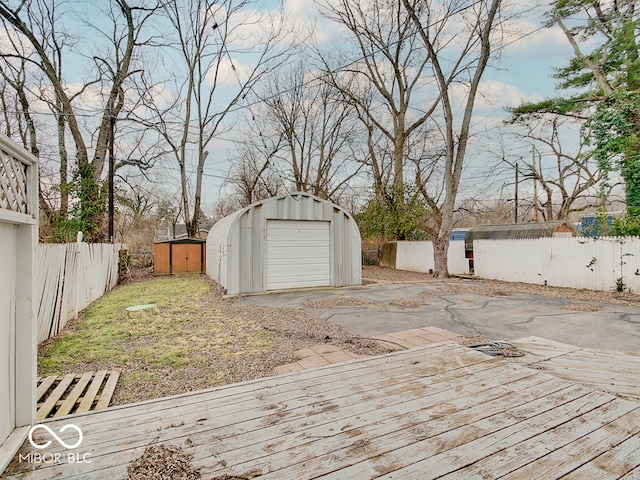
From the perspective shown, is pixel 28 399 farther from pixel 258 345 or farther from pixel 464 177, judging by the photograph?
pixel 464 177

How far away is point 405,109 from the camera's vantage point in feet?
49.8

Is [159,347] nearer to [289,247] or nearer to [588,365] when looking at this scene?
[588,365]

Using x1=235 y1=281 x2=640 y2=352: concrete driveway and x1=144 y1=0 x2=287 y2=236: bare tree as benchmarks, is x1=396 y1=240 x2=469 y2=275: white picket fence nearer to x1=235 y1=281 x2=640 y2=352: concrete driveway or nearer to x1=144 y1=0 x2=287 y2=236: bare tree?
x1=235 y1=281 x2=640 y2=352: concrete driveway

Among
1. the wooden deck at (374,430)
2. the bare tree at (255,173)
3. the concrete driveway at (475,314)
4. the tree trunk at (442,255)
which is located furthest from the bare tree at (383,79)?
the wooden deck at (374,430)

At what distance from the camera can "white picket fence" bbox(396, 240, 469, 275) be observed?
1333cm

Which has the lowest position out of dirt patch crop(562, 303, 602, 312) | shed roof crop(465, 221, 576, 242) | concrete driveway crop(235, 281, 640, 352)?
concrete driveway crop(235, 281, 640, 352)

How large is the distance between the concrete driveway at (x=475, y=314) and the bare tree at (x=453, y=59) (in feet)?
12.8

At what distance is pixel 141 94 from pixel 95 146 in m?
3.24

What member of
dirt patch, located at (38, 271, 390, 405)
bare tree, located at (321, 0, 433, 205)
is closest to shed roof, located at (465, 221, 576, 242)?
bare tree, located at (321, 0, 433, 205)

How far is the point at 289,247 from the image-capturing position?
881 cm

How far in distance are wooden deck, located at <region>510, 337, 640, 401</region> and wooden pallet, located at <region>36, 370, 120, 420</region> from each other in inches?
142

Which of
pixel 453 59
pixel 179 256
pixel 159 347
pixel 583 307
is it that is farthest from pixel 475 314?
pixel 179 256

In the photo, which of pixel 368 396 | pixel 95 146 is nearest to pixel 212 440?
pixel 368 396

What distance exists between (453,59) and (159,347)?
490 inches
